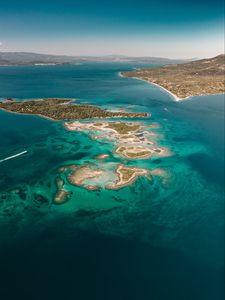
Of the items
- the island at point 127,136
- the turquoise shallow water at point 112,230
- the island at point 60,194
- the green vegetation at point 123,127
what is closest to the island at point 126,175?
the turquoise shallow water at point 112,230

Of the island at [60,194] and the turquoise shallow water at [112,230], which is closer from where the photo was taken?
the turquoise shallow water at [112,230]

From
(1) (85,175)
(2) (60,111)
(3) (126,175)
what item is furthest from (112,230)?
(2) (60,111)

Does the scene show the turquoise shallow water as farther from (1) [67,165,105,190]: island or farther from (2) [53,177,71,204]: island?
(1) [67,165,105,190]: island

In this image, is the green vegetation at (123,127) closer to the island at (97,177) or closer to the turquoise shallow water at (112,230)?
the turquoise shallow water at (112,230)

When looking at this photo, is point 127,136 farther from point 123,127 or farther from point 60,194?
point 60,194

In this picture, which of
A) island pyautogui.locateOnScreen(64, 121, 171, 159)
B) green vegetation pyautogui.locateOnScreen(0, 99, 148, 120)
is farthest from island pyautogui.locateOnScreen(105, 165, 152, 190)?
green vegetation pyautogui.locateOnScreen(0, 99, 148, 120)
